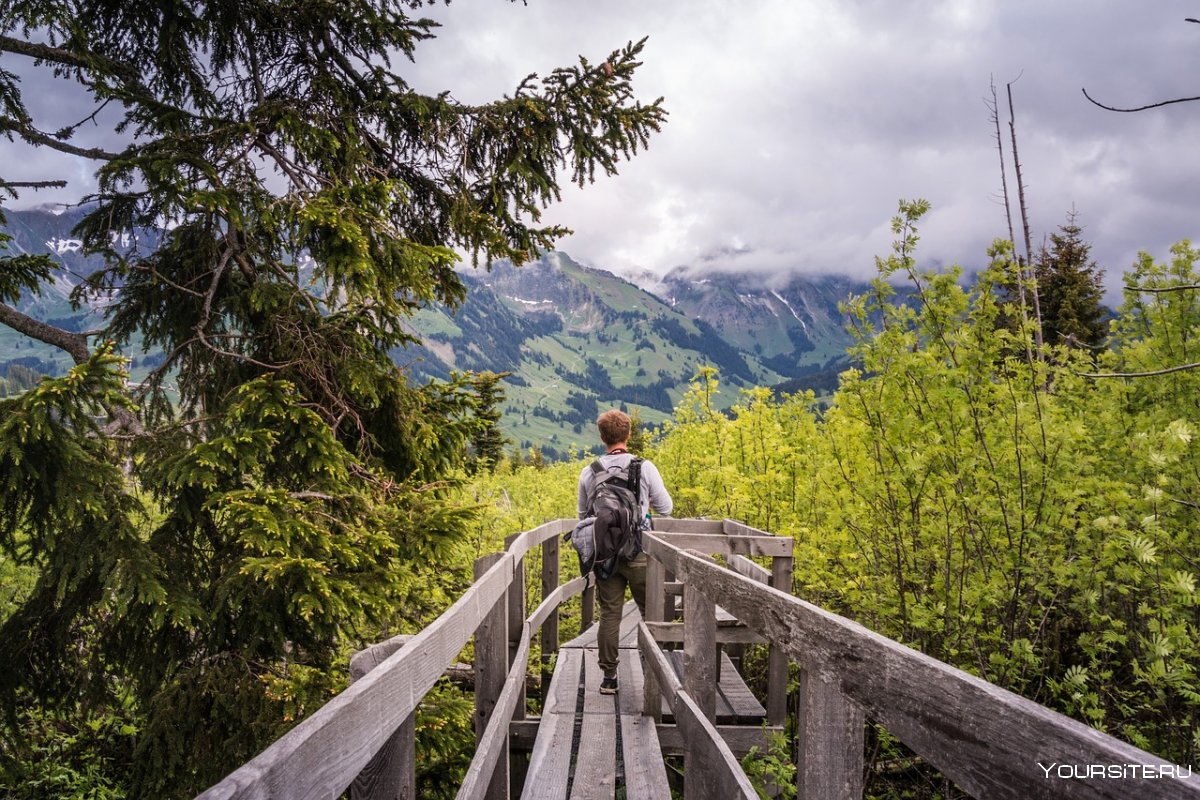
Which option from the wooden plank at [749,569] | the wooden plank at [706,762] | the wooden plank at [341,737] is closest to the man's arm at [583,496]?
the wooden plank at [749,569]

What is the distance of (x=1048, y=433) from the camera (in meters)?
4.09

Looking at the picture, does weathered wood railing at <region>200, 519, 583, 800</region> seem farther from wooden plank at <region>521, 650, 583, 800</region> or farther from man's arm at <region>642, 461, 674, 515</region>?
man's arm at <region>642, 461, 674, 515</region>

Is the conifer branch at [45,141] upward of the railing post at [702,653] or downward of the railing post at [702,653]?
upward

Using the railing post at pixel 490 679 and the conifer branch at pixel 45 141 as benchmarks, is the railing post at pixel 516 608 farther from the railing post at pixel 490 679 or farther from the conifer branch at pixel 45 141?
the conifer branch at pixel 45 141

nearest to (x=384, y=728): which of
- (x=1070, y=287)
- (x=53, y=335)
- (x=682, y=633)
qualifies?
(x=682, y=633)

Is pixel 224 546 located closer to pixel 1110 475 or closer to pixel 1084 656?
pixel 1110 475

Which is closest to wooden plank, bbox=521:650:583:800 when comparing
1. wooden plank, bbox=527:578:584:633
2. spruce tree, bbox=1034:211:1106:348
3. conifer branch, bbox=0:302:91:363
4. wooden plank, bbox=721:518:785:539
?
wooden plank, bbox=527:578:584:633

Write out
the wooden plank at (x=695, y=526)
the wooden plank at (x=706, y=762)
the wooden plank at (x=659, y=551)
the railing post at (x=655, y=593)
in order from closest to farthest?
the wooden plank at (x=706, y=762) < the wooden plank at (x=659, y=551) < the railing post at (x=655, y=593) < the wooden plank at (x=695, y=526)

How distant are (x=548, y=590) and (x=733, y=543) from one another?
2.67m

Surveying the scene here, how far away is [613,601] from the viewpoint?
573 cm

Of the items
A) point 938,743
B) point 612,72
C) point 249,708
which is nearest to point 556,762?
point 249,708

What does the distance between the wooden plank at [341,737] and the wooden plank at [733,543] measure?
12.3 feet

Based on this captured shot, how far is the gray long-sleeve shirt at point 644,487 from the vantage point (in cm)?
572

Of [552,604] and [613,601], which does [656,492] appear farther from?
[552,604]
